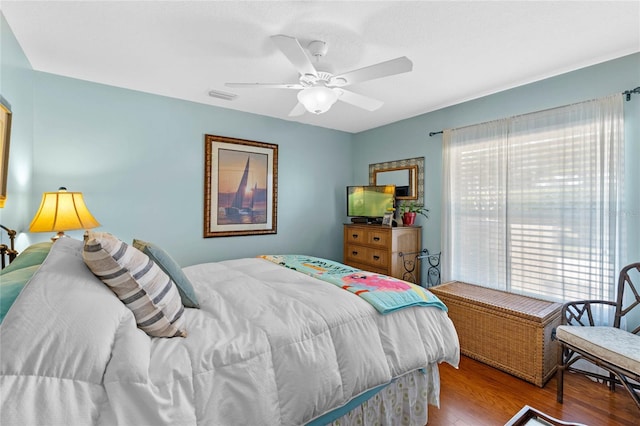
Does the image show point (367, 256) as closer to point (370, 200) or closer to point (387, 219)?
point (387, 219)

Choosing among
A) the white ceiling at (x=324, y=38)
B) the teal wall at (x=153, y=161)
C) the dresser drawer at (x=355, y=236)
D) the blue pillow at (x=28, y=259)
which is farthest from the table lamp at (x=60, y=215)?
the dresser drawer at (x=355, y=236)

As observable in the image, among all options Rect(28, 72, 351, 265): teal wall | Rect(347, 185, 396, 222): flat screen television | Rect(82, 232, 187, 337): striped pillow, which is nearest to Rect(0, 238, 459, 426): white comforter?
Rect(82, 232, 187, 337): striped pillow

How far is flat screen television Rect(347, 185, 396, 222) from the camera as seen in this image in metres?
3.88

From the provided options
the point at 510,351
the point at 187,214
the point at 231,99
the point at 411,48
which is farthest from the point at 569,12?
the point at 187,214

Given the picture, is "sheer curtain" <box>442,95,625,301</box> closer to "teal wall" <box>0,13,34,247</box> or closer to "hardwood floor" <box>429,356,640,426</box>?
"hardwood floor" <box>429,356,640,426</box>

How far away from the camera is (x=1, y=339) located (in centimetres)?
73

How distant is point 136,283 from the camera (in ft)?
3.89

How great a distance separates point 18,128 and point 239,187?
1.91 m

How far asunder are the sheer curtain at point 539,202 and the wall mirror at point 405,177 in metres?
0.40

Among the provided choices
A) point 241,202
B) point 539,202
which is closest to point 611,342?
point 539,202

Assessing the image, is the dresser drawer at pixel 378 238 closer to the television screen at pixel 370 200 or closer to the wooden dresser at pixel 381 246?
the wooden dresser at pixel 381 246

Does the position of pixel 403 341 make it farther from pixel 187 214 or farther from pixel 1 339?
pixel 187 214

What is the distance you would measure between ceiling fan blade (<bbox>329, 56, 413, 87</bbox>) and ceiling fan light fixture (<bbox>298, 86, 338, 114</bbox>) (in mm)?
107

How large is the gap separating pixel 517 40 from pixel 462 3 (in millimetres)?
649
